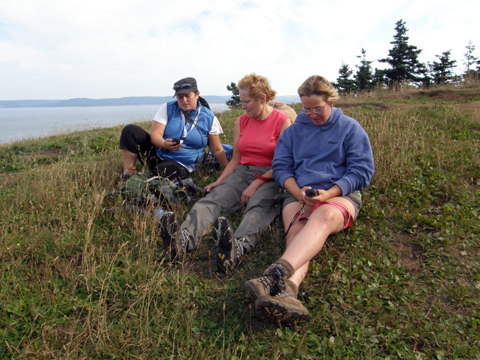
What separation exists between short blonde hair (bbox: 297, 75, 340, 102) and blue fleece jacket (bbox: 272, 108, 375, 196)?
0.30m

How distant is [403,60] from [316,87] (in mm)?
26013

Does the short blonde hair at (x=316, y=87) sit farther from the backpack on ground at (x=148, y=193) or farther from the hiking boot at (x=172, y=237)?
the backpack on ground at (x=148, y=193)

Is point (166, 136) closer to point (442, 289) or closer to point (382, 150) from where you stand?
point (382, 150)

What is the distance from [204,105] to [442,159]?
352 cm

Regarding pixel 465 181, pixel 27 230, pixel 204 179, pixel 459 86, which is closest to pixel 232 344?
pixel 27 230

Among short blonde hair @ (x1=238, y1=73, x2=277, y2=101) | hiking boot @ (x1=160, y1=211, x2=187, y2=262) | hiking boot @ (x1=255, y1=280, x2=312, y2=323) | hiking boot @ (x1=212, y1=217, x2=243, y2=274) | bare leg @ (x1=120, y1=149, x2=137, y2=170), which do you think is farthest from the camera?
bare leg @ (x1=120, y1=149, x2=137, y2=170)

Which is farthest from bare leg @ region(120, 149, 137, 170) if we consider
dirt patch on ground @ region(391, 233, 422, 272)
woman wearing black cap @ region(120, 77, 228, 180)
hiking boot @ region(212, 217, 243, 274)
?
dirt patch on ground @ region(391, 233, 422, 272)

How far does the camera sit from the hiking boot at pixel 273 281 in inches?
85.0

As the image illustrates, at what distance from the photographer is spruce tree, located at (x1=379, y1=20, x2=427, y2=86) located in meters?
23.8

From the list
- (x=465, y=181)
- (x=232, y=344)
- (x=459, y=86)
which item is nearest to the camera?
(x=232, y=344)

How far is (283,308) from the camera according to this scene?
2.03 metres

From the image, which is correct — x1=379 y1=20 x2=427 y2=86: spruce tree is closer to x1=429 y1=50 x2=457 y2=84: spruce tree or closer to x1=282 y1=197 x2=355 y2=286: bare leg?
x1=429 y1=50 x2=457 y2=84: spruce tree

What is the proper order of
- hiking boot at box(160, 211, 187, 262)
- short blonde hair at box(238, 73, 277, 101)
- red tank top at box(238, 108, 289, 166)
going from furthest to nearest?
red tank top at box(238, 108, 289, 166) < short blonde hair at box(238, 73, 277, 101) < hiking boot at box(160, 211, 187, 262)

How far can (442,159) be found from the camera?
169 inches
